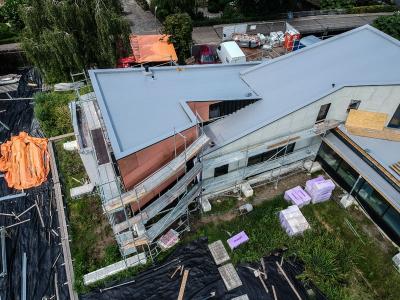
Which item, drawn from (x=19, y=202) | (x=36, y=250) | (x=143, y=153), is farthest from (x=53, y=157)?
(x=143, y=153)

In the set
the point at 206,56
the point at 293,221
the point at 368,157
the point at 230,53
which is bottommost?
the point at 293,221

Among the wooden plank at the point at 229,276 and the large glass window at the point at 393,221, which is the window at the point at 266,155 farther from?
the large glass window at the point at 393,221

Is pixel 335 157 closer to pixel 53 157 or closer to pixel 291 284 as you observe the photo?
pixel 291 284

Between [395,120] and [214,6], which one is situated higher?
[395,120]

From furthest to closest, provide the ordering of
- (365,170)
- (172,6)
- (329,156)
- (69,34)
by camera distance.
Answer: (172,6), (69,34), (329,156), (365,170)

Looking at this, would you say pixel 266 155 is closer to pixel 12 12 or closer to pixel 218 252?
pixel 218 252

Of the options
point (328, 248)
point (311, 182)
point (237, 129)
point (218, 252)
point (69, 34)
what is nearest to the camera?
point (218, 252)

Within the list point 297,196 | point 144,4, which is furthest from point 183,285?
point 144,4

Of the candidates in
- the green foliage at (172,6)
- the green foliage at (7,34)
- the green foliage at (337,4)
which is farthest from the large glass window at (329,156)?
the green foliage at (7,34)
